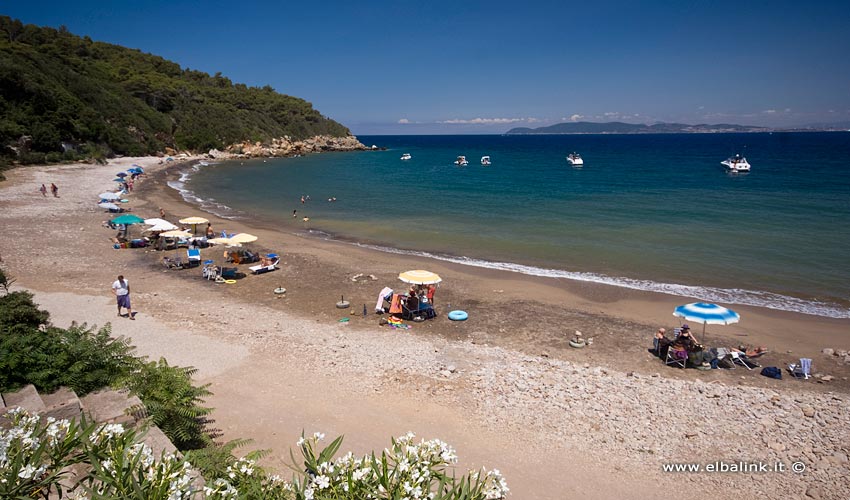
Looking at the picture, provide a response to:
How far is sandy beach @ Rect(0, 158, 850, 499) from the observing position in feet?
25.3

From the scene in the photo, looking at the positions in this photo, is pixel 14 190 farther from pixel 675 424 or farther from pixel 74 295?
pixel 675 424

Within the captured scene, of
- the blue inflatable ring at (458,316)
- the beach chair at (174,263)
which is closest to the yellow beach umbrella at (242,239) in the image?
the beach chair at (174,263)

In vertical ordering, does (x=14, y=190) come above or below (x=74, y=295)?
above

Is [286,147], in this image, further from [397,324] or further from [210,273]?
[397,324]

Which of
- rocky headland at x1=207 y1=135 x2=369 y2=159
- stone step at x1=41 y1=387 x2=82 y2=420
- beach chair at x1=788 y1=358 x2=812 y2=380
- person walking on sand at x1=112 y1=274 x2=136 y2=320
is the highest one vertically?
rocky headland at x1=207 y1=135 x2=369 y2=159

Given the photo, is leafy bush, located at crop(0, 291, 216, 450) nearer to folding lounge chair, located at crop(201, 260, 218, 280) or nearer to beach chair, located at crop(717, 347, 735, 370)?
folding lounge chair, located at crop(201, 260, 218, 280)

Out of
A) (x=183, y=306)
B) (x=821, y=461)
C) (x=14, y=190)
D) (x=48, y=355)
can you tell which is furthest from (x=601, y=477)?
(x=14, y=190)

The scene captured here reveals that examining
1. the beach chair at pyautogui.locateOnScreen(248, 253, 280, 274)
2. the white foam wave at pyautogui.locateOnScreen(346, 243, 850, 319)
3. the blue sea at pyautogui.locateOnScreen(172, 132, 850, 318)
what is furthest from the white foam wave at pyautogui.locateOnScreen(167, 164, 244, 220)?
the white foam wave at pyautogui.locateOnScreen(346, 243, 850, 319)

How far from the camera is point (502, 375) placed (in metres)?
10.4

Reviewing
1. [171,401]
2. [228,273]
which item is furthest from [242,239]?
[171,401]

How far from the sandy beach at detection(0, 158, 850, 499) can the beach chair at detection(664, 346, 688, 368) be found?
0.84 feet

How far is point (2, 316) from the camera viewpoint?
7.93 metres

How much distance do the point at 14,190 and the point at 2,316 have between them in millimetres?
34485

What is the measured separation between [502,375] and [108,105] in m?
77.6
